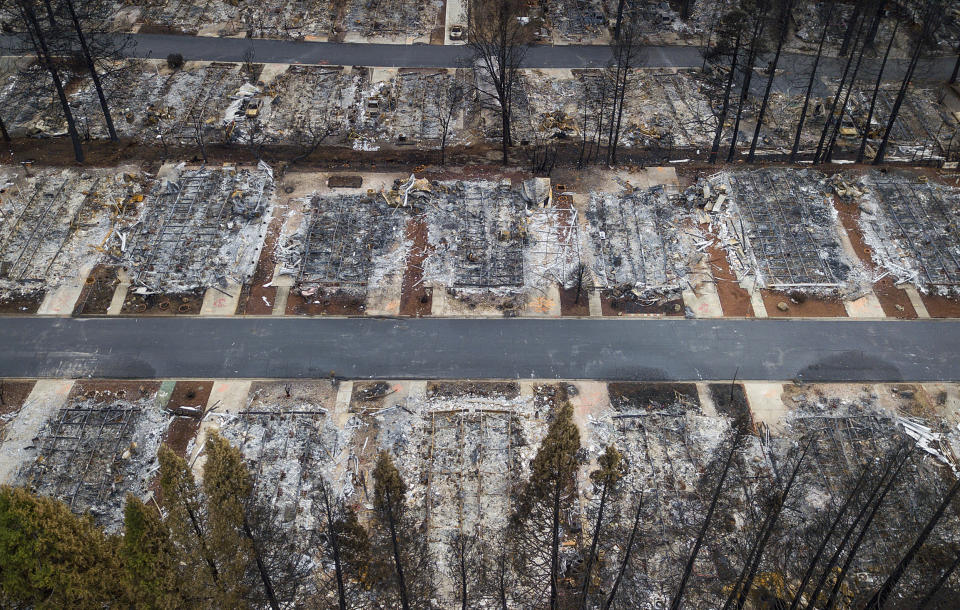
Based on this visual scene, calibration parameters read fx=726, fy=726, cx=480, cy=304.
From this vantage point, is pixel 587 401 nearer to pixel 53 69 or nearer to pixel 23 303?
pixel 23 303

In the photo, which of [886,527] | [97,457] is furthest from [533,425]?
[97,457]

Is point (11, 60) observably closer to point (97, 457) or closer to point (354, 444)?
point (97, 457)

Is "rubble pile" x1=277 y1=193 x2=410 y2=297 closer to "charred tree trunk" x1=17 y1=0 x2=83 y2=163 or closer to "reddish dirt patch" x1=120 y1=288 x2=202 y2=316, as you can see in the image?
"reddish dirt patch" x1=120 y1=288 x2=202 y2=316

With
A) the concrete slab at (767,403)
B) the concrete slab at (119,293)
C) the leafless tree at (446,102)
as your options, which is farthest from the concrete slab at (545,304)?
the concrete slab at (119,293)

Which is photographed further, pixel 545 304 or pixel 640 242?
pixel 640 242

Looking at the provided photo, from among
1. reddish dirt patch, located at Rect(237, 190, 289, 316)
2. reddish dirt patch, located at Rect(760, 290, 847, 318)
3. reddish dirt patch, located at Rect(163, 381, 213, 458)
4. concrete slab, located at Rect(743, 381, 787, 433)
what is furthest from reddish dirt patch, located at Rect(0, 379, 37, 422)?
reddish dirt patch, located at Rect(760, 290, 847, 318)

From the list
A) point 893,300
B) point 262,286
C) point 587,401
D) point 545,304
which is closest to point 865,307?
point 893,300
